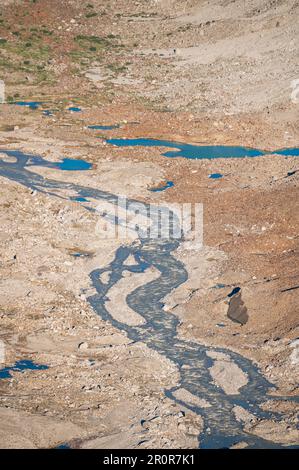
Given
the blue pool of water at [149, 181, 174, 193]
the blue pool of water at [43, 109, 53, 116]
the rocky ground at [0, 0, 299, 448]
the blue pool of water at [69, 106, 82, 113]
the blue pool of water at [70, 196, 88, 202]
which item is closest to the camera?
the rocky ground at [0, 0, 299, 448]

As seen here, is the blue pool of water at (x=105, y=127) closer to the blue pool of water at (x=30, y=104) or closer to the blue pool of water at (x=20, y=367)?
the blue pool of water at (x=30, y=104)

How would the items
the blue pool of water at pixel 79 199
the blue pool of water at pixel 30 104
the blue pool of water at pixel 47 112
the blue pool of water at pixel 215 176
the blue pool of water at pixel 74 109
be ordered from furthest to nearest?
the blue pool of water at pixel 30 104 → the blue pool of water at pixel 74 109 → the blue pool of water at pixel 47 112 → the blue pool of water at pixel 215 176 → the blue pool of water at pixel 79 199

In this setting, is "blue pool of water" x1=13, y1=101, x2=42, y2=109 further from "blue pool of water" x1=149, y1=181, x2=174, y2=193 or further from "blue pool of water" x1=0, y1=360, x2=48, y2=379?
"blue pool of water" x1=0, y1=360, x2=48, y2=379

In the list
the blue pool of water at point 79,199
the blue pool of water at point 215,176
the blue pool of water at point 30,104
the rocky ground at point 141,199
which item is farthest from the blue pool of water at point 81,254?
the blue pool of water at point 30,104

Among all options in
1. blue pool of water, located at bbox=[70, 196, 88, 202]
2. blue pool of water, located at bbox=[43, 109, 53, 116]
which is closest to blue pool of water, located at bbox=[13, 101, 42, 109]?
blue pool of water, located at bbox=[43, 109, 53, 116]

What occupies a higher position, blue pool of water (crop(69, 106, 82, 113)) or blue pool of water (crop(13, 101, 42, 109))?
blue pool of water (crop(13, 101, 42, 109))

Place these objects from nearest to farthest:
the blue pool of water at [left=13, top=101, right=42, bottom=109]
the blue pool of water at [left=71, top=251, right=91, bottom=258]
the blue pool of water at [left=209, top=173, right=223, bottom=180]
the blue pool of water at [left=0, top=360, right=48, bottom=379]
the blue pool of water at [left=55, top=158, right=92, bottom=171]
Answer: the blue pool of water at [left=0, top=360, right=48, bottom=379] < the blue pool of water at [left=71, top=251, right=91, bottom=258] < the blue pool of water at [left=209, top=173, right=223, bottom=180] < the blue pool of water at [left=55, top=158, right=92, bottom=171] < the blue pool of water at [left=13, top=101, right=42, bottom=109]

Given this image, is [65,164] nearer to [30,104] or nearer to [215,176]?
[215,176]
